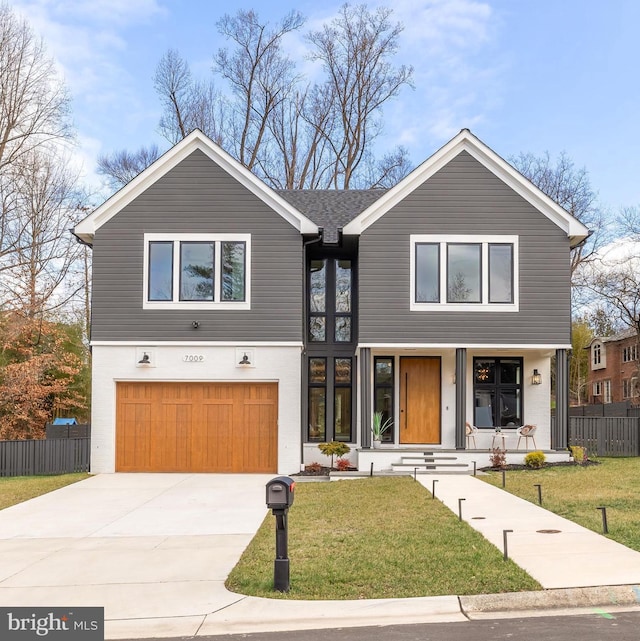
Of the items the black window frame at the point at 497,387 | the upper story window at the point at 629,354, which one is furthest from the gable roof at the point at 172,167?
the upper story window at the point at 629,354

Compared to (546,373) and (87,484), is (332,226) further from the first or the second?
(87,484)

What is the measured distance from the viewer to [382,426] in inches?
780

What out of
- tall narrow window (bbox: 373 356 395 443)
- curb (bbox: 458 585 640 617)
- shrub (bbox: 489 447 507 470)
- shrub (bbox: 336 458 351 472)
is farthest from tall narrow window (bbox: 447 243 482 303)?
curb (bbox: 458 585 640 617)

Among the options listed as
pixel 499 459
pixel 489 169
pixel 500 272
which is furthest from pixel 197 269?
pixel 499 459

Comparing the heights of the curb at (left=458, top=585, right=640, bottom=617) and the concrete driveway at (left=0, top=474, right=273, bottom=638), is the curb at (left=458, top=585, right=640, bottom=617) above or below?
above

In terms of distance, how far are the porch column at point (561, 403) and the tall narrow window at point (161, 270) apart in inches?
381

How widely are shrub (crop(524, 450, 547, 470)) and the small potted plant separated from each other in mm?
3495

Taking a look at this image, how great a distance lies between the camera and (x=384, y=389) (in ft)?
65.6

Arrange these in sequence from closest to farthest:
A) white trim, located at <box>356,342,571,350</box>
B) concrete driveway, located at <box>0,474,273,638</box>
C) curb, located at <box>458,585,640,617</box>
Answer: curb, located at <box>458,585,640,617</box> < concrete driveway, located at <box>0,474,273,638</box> < white trim, located at <box>356,342,571,350</box>

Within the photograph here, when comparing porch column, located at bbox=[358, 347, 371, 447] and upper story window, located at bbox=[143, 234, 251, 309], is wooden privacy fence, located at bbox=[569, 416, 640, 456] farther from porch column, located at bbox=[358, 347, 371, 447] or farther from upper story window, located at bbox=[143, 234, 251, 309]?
upper story window, located at bbox=[143, 234, 251, 309]

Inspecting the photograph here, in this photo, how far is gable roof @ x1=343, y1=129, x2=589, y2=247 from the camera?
18.7 metres

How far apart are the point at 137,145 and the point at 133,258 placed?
17766 mm

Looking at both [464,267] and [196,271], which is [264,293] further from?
[464,267]

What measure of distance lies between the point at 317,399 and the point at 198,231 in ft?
17.7
